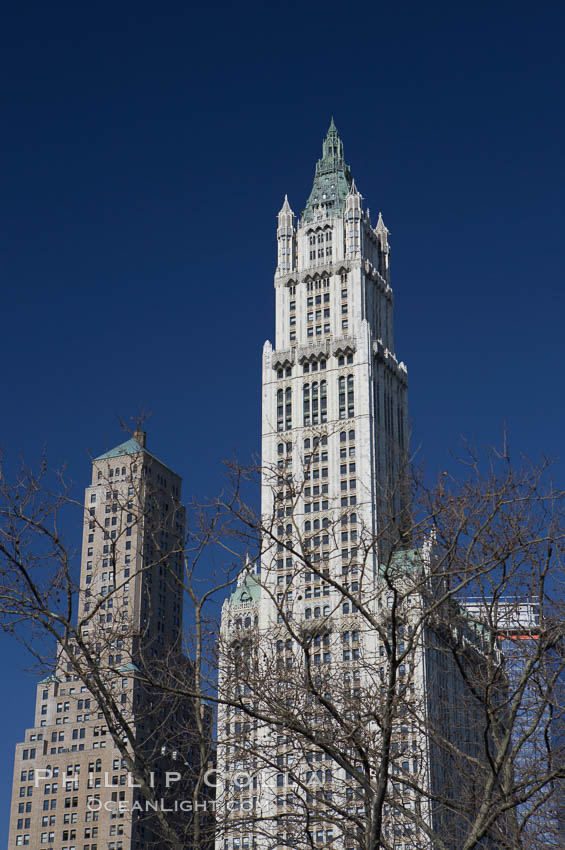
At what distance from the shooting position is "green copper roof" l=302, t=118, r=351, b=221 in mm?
141875

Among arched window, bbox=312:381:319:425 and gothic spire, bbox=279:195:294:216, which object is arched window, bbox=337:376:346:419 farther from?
gothic spire, bbox=279:195:294:216

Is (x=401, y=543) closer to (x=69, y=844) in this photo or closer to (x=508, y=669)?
(x=508, y=669)

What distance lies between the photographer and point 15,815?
139500 mm

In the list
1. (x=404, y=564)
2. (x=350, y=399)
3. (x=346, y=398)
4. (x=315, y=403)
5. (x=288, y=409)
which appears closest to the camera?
(x=404, y=564)

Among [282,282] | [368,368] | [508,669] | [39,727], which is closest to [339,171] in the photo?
[282,282]

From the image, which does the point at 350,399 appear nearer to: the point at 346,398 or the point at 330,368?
the point at 346,398

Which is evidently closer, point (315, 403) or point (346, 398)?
point (346, 398)

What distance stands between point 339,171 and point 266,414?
38.2m

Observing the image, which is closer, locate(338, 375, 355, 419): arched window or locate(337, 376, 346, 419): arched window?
locate(338, 375, 355, 419): arched window

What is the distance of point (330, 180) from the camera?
14650 centimetres

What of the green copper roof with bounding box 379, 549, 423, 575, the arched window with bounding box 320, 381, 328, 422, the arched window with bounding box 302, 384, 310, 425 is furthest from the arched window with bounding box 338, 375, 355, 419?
the green copper roof with bounding box 379, 549, 423, 575

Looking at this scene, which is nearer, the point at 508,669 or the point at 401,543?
the point at 401,543

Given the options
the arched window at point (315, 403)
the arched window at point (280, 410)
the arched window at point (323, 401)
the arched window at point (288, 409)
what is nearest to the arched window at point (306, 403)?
the arched window at point (315, 403)

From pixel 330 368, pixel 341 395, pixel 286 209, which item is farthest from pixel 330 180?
pixel 341 395
